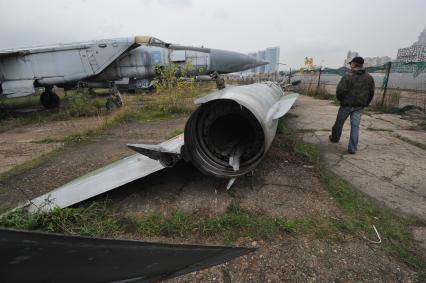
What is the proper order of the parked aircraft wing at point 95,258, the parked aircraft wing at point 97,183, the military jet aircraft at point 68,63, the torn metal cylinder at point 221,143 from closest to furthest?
the parked aircraft wing at point 95,258 < the parked aircraft wing at point 97,183 < the torn metal cylinder at point 221,143 < the military jet aircraft at point 68,63

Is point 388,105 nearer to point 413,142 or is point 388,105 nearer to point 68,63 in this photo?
point 413,142

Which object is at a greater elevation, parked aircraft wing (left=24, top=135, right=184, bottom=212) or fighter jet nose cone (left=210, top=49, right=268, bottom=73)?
fighter jet nose cone (left=210, top=49, right=268, bottom=73)

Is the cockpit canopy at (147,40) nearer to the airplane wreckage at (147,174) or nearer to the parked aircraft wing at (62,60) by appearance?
the parked aircraft wing at (62,60)

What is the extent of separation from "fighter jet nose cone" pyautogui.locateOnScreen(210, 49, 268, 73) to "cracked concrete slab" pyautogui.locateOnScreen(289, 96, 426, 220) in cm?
736

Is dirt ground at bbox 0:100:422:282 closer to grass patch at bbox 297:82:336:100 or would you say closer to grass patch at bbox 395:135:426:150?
grass patch at bbox 395:135:426:150

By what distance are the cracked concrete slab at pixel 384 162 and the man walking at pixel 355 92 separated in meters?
0.46

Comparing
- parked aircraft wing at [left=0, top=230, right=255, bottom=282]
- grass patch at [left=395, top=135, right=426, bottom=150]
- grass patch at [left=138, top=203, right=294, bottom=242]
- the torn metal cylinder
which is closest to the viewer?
parked aircraft wing at [left=0, top=230, right=255, bottom=282]

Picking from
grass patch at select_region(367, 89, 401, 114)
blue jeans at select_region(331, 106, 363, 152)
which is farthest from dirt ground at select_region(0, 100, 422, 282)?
grass patch at select_region(367, 89, 401, 114)

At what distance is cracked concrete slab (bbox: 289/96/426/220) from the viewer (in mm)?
3098

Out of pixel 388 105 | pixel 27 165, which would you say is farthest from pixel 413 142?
pixel 27 165

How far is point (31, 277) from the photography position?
1824 millimetres

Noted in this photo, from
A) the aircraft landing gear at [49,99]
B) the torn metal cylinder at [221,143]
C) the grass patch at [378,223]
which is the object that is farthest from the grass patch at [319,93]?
the aircraft landing gear at [49,99]

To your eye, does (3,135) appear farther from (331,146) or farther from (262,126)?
(331,146)

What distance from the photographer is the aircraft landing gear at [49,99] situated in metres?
11.0
